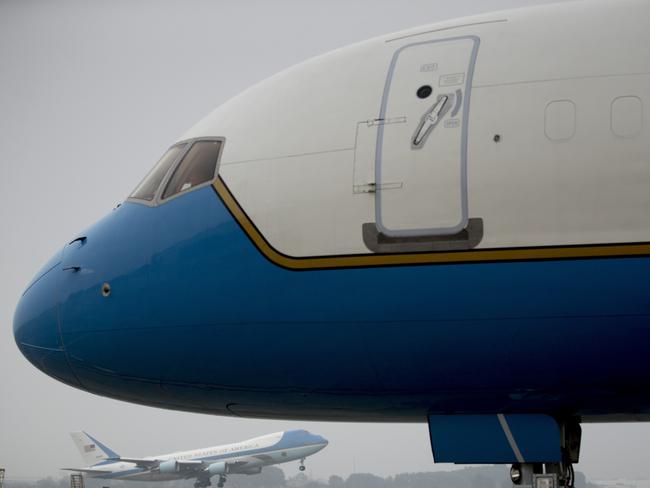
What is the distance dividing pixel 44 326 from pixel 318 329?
234 cm

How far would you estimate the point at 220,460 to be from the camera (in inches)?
2749

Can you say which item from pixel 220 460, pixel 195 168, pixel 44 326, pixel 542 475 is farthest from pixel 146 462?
pixel 542 475

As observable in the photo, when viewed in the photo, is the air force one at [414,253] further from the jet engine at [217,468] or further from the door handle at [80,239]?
the jet engine at [217,468]

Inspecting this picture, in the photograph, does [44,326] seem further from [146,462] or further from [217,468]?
[146,462]

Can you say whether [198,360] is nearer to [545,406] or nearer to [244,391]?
[244,391]

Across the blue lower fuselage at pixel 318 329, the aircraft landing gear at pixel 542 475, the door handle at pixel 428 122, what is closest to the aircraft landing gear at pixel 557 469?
the aircraft landing gear at pixel 542 475

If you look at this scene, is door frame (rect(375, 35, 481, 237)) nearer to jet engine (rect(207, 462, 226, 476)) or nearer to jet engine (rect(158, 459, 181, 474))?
jet engine (rect(207, 462, 226, 476))

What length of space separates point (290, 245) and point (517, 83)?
1.80 metres

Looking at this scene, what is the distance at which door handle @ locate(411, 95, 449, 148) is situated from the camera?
6105 mm

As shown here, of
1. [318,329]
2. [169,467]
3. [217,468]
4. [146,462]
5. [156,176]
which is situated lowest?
[318,329]

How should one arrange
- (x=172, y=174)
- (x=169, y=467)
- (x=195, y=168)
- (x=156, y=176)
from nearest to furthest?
(x=195, y=168)
(x=172, y=174)
(x=156, y=176)
(x=169, y=467)

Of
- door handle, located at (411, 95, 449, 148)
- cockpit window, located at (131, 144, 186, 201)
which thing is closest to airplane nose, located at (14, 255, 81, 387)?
cockpit window, located at (131, 144, 186, 201)

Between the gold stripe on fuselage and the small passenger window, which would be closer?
the gold stripe on fuselage

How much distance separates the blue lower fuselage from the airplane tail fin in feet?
237
